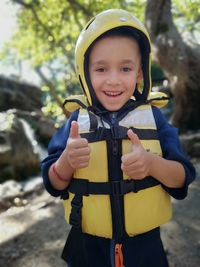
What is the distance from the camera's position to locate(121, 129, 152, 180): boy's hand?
5.32ft

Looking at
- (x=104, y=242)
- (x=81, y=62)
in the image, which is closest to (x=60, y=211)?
(x=104, y=242)

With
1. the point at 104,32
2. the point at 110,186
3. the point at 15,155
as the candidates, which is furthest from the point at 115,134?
the point at 15,155

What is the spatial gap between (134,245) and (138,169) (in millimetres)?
564

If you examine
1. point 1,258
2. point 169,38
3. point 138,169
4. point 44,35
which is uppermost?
point 44,35

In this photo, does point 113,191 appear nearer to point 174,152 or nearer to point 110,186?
point 110,186

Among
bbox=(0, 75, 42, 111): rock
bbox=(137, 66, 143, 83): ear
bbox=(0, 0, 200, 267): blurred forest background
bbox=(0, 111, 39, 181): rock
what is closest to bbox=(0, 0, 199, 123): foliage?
bbox=(0, 0, 200, 267): blurred forest background

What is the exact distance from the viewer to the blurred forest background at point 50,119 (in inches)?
151

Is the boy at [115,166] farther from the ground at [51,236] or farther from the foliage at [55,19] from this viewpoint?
the foliage at [55,19]

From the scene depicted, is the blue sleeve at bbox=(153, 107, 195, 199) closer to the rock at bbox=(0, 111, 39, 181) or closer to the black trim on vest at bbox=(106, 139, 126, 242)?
the black trim on vest at bbox=(106, 139, 126, 242)

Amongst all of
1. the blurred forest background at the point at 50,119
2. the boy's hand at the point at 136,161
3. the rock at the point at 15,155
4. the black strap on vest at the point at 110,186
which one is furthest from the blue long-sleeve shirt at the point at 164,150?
the rock at the point at 15,155

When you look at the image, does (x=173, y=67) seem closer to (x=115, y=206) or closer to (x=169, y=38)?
(x=169, y=38)

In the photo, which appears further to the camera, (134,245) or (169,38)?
(169,38)

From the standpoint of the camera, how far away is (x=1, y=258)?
3.66 m

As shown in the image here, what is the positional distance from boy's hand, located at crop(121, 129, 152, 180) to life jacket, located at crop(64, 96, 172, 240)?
22 centimetres
